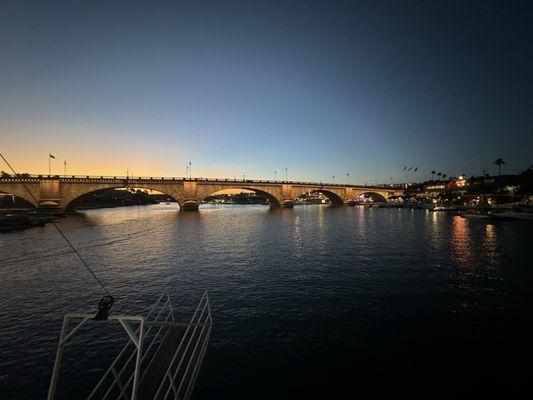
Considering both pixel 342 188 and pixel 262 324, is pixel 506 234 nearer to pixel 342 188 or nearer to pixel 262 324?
pixel 262 324

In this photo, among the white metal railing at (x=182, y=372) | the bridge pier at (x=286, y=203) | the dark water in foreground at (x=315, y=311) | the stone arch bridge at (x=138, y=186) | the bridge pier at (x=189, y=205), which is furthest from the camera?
the bridge pier at (x=286, y=203)

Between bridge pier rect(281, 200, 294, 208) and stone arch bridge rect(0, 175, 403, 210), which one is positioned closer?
stone arch bridge rect(0, 175, 403, 210)

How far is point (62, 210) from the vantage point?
106 meters

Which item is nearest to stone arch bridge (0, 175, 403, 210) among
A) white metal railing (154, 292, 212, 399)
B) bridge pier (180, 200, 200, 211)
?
bridge pier (180, 200, 200, 211)

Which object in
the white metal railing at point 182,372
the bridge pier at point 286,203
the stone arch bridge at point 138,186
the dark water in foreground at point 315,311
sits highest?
the stone arch bridge at point 138,186

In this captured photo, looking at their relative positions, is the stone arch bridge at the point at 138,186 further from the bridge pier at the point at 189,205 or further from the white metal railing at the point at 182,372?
the white metal railing at the point at 182,372

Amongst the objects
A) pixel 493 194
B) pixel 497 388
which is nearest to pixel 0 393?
pixel 497 388

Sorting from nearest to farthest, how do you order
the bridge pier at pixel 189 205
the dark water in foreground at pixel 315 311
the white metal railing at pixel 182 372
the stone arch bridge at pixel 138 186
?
the white metal railing at pixel 182 372
the dark water in foreground at pixel 315 311
the stone arch bridge at pixel 138 186
the bridge pier at pixel 189 205

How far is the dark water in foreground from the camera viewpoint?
1311 centimetres

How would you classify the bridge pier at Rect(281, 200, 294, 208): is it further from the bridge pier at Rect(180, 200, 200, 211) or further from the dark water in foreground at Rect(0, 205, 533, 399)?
the dark water in foreground at Rect(0, 205, 533, 399)

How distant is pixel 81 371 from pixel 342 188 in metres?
190

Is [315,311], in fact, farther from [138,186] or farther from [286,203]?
[286,203]

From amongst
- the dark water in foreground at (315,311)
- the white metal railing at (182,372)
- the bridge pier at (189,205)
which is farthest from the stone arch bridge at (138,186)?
the white metal railing at (182,372)

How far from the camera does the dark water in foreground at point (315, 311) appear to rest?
43.0 ft
